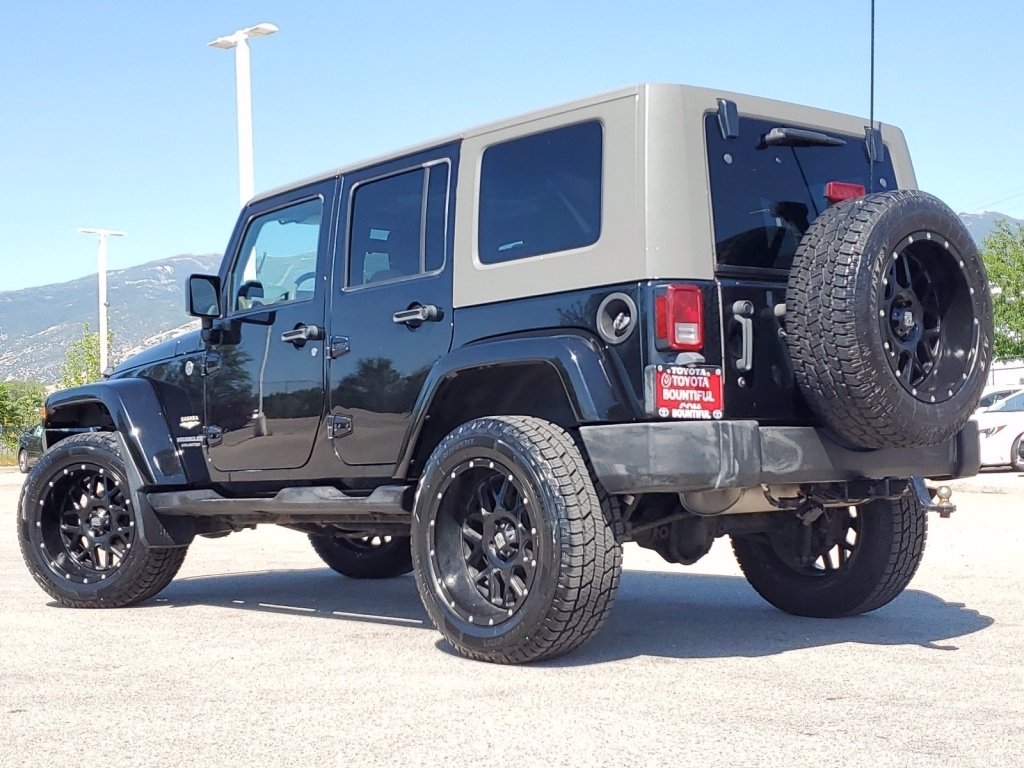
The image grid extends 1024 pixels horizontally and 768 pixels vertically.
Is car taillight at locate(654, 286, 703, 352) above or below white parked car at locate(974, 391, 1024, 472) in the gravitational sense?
above

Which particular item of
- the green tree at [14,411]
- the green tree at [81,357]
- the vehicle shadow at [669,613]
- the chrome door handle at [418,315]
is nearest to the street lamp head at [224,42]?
the vehicle shadow at [669,613]

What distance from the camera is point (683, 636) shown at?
6023 mm

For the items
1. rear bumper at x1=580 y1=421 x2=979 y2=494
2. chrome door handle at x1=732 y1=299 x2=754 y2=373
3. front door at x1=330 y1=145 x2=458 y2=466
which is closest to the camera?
rear bumper at x1=580 y1=421 x2=979 y2=494

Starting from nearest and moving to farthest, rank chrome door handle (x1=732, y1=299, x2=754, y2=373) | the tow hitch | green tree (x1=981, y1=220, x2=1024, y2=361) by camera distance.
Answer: chrome door handle (x1=732, y1=299, x2=754, y2=373) → the tow hitch → green tree (x1=981, y1=220, x2=1024, y2=361)

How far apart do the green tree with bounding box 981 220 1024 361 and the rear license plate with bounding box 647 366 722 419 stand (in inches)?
1736

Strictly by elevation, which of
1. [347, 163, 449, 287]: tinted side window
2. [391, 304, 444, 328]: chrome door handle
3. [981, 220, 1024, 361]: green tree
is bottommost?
[391, 304, 444, 328]: chrome door handle

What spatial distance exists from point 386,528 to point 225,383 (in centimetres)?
120

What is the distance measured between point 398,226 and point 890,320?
2.26 meters

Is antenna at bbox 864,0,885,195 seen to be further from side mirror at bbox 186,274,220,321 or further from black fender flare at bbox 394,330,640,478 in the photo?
side mirror at bbox 186,274,220,321

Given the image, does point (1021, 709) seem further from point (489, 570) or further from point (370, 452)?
point (370, 452)

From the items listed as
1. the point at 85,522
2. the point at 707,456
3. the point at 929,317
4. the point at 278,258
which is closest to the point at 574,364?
the point at 707,456

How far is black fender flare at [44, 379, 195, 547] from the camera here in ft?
23.3

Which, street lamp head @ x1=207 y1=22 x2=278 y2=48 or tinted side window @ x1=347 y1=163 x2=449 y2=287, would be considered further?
street lamp head @ x1=207 y1=22 x2=278 y2=48

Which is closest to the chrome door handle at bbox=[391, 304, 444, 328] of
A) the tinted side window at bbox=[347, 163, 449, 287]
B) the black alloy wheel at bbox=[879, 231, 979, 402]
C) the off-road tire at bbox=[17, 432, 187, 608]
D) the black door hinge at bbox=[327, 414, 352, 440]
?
the tinted side window at bbox=[347, 163, 449, 287]
